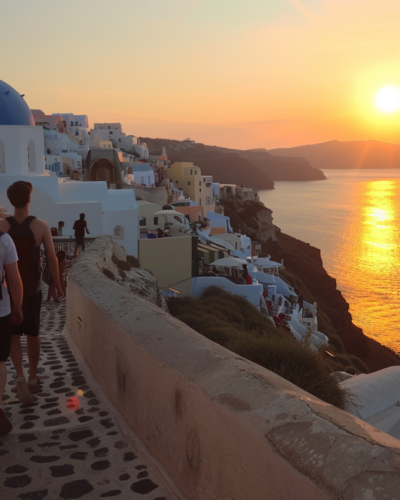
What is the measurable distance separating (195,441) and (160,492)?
0.36m

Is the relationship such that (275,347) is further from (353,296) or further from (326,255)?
(326,255)

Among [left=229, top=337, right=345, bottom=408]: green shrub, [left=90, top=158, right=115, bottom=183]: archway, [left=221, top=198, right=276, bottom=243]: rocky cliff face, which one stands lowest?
[left=221, top=198, right=276, bottom=243]: rocky cliff face

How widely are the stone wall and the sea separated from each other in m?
31.6

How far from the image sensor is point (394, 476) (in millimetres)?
1452

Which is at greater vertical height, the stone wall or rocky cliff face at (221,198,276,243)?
the stone wall

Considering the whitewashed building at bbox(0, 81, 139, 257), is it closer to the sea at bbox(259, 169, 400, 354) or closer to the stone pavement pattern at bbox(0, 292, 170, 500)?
the stone pavement pattern at bbox(0, 292, 170, 500)

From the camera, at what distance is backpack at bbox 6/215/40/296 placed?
3244 millimetres

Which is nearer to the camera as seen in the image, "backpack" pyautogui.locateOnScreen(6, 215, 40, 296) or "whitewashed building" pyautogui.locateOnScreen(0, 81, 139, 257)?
"backpack" pyautogui.locateOnScreen(6, 215, 40, 296)

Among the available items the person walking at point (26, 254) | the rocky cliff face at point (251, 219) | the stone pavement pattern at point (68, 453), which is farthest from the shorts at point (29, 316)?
the rocky cliff face at point (251, 219)

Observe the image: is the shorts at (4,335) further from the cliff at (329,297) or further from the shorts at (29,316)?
the cliff at (329,297)

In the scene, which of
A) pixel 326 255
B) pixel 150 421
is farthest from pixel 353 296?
pixel 150 421

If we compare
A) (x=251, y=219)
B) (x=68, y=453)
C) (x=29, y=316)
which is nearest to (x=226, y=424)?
(x=68, y=453)

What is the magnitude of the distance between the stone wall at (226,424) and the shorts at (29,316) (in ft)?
1.33

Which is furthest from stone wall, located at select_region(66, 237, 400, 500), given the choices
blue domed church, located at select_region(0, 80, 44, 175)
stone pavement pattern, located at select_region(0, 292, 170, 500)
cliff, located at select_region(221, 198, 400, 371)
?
cliff, located at select_region(221, 198, 400, 371)
